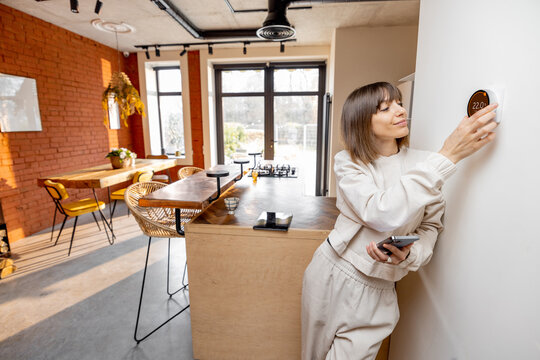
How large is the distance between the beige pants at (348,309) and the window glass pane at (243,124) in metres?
5.02

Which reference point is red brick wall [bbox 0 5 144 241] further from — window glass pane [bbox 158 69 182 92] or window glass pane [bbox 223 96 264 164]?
window glass pane [bbox 223 96 264 164]

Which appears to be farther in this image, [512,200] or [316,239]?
[316,239]

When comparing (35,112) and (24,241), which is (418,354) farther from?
(35,112)

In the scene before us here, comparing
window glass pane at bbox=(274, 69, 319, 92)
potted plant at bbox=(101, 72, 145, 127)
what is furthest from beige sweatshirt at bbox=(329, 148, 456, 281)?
window glass pane at bbox=(274, 69, 319, 92)

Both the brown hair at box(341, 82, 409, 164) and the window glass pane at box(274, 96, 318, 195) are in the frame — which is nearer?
the brown hair at box(341, 82, 409, 164)

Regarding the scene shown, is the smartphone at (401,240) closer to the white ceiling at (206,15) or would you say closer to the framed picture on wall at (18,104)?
the white ceiling at (206,15)

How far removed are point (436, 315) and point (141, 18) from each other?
4.79 meters

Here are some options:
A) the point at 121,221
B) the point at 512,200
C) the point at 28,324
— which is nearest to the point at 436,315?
the point at 512,200

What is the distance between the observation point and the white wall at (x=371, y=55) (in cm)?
420

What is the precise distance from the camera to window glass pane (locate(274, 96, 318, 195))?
19.3ft

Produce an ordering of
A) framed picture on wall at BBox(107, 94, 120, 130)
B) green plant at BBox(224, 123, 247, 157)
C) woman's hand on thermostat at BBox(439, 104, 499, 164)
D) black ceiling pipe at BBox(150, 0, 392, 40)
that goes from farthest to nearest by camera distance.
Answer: green plant at BBox(224, 123, 247, 157) → framed picture on wall at BBox(107, 94, 120, 130) → black ceiling pipe at BBox(150, 0, 392, 40) → woman's hand on thermostat at BBox(439, 104, 499, 164)

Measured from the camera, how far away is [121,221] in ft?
14.8

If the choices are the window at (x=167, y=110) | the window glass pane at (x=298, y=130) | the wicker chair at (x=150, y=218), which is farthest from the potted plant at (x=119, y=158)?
the window glass pane at (x=298, y=130)

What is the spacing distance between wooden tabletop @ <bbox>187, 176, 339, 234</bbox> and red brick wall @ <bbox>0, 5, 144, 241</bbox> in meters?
3.31
